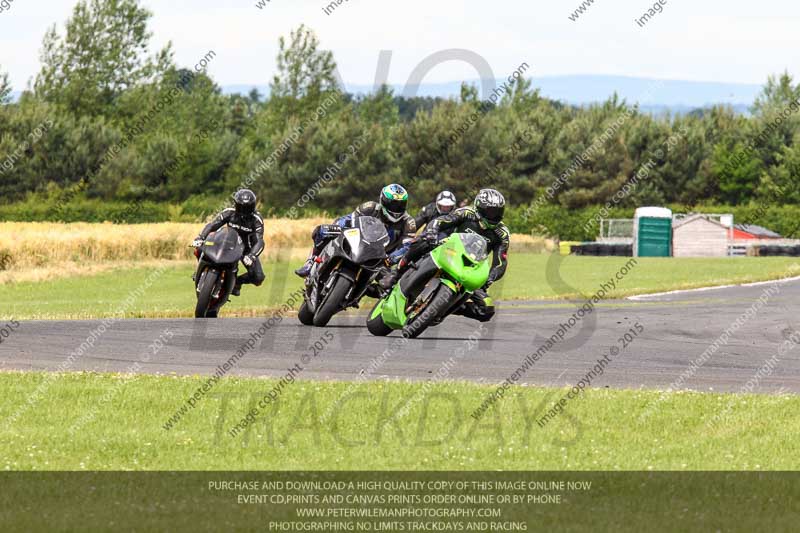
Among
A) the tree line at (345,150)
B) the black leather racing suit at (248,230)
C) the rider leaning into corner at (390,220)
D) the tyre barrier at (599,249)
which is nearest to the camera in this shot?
the rider leaning into corner at (390,220)

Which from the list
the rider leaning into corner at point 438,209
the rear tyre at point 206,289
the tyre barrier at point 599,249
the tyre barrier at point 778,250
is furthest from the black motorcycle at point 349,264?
the tyre barrier at point 778,250

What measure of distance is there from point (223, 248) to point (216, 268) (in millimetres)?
462

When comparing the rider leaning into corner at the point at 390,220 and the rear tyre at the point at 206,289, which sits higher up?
the rider leaning into corner at the point at 390,220

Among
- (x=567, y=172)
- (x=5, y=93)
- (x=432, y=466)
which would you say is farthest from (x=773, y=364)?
(x=5, y=93)

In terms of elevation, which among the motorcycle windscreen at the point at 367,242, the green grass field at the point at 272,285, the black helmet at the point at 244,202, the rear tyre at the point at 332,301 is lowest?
the green grass field at the point at 272,285

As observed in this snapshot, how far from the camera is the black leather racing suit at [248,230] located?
19953mm

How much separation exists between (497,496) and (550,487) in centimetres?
46

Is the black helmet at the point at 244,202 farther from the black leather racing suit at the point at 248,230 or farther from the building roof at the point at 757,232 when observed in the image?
the building roof at the point at 757,232

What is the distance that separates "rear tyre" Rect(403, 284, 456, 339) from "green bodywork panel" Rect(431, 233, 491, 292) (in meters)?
0.14

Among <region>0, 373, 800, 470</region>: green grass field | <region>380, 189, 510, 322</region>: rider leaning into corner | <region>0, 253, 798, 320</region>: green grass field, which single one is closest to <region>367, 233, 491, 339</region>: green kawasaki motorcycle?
<region>380, 189, 510, 322</region>: rider leaning into corner

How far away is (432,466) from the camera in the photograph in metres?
9.42

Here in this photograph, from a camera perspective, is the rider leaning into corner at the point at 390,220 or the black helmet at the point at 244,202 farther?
the black helmet at the point at 244,202

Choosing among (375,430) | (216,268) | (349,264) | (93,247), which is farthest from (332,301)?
(93,247)

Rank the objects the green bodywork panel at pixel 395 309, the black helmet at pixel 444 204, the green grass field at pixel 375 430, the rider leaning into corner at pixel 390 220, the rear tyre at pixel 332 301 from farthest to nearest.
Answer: the black helmet at pixel 444 204 < the rider leaning into corner at pixel 390 220 < the rear tyre at pixel 332 301 < the green bodywork panel at pixel 395 309 < the green grass field at pixel 375 430
